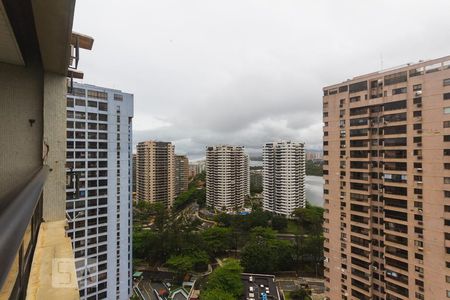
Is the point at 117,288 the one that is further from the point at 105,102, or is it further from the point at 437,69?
the point at 437,69

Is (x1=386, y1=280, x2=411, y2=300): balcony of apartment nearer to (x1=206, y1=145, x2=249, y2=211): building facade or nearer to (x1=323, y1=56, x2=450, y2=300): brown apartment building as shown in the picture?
(x1=323, y1=56, x2=450, y2=300): brown apartment building

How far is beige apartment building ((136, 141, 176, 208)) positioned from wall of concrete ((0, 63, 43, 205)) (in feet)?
96.4

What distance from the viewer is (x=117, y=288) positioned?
11820mm

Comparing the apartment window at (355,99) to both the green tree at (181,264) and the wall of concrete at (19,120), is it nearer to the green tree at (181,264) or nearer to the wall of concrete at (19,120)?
the wall of concrete at (19,120)

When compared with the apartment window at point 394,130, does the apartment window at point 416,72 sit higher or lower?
higher

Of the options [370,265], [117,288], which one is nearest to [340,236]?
[370,265]

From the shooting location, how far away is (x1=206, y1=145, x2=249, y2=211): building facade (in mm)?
32094

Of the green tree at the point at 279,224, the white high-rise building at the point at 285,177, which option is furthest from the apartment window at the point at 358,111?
the white high-rise building at the point at 285,177

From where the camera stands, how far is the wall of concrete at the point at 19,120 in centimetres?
163

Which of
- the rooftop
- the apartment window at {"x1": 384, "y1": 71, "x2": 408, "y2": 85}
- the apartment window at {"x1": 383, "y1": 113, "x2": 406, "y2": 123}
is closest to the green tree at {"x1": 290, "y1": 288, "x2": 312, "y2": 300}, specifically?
the rooftop

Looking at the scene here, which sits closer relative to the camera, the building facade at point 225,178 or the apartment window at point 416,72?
the apartment window at point 416,72

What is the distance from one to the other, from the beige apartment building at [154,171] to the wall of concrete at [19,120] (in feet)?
96.4

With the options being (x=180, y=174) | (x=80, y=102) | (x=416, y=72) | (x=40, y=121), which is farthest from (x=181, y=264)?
(x=180, y=174)

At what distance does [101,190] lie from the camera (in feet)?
38.2
